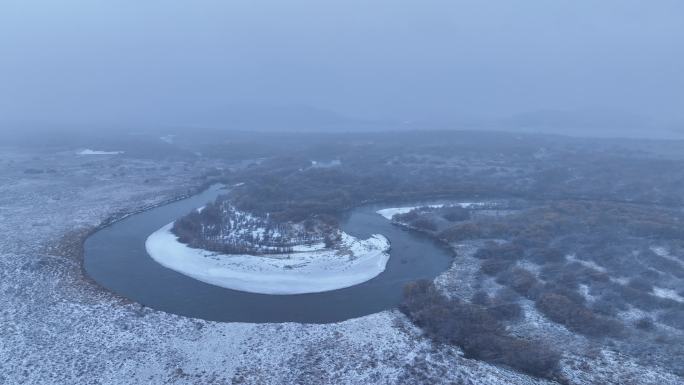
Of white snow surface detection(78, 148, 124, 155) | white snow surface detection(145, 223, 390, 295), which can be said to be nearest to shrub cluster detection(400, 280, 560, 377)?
white snow surface detection(145, 223, 390, 295)

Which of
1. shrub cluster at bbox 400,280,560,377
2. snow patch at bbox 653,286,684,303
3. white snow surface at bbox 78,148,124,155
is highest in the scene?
white snow surface at bbox 78,148,124,155

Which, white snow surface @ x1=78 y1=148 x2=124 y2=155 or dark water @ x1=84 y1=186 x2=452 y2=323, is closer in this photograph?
dark water @ x1=84 y1=186 x2=452 y2=323

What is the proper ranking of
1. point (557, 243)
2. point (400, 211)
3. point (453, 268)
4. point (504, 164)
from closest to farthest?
point (453, 268), point (557, 243), point (400, 211), point (504, 164)

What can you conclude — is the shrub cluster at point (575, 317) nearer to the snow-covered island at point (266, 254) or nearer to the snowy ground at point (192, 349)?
the snowy ground at point (192, 349)

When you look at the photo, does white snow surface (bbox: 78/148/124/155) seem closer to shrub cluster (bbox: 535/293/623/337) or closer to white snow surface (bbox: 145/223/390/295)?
white snow surface (bbox: 145/223/390/295)

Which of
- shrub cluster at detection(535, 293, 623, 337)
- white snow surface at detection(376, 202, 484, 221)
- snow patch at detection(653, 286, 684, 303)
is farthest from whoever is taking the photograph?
white snow surface at detection(376, 202, 484, 221)

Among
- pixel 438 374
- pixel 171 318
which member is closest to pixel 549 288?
pixel 438 374

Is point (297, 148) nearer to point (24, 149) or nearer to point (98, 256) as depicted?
point (24, 149)
